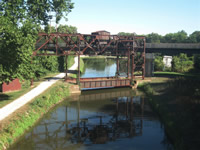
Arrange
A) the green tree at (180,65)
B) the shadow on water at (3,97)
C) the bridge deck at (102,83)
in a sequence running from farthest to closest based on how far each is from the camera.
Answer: the green tree at (180,65) → the bridge deck at (102,83) → the shadow on water at (3,97)

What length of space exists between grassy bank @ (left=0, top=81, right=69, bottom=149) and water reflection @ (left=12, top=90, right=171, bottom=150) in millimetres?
767

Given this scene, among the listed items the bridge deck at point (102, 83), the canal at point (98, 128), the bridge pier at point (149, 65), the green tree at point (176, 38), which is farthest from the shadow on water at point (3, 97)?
the green tree at point (176, 38)

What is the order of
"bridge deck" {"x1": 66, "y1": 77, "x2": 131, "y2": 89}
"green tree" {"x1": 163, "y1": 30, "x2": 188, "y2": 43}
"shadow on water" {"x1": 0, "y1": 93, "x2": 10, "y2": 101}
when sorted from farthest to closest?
"green tree" {"x1": 163, "y1": 30, "x2": 188, "y2": 43}
"bridge deck" {"x1": 66, "y1": 77, "x2": 131, "y2": 89}
"shadow on water" {"x1": 0, "y1": 93, "x2": 10, "y2": 101}

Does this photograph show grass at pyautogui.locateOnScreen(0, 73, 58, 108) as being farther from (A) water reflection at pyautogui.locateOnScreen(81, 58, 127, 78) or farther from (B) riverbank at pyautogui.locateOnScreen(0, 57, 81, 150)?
(A) water reflection at pyautogui.locateOnScreen(81, 58, 127, 78)

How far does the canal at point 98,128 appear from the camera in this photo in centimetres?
1669

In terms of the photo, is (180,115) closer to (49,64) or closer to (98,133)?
(98,133)

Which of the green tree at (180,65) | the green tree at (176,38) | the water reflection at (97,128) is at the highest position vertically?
the green tree at (176,38)

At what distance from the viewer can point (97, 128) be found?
798 inches

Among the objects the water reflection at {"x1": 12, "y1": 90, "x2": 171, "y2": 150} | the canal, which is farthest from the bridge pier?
the water reflection at {"x1": 12, "y1": 90, "x2": 171, "y2": 150}

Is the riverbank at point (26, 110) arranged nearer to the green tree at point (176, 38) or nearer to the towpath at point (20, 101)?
the towpath at point (20, 101)

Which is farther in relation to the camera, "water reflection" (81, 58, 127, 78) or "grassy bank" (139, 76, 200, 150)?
"water reflection" (81, 58, 127, 78)

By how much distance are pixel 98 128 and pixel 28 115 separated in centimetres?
713

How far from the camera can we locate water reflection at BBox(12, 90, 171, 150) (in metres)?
16.8

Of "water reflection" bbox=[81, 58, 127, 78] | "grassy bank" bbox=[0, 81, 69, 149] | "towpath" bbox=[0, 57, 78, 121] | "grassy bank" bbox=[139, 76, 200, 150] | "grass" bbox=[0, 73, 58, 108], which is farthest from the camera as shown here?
"water reflection" bbox=[81, 58, 127, 78]
